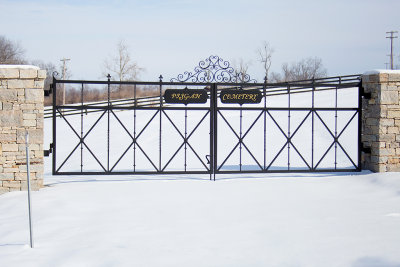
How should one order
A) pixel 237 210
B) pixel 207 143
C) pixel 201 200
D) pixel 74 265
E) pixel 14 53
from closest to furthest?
pixel 74 265
pixel 237 210
pixel 201 200
pixel 207 143
pixel 14 53

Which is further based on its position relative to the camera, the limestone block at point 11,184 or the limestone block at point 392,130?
the limestone block at point 392,130

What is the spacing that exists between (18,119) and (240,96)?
470cm

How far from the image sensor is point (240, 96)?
11.1m

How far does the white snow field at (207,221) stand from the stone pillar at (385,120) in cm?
56

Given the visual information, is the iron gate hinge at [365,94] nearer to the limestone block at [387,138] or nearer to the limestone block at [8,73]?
the limestone block at [387,138]

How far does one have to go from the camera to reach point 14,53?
2089 inches

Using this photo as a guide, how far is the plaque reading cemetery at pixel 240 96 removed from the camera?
1102 cm

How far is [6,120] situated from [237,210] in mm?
4815

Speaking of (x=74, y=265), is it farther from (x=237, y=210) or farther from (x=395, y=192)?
(x=395, y=192)

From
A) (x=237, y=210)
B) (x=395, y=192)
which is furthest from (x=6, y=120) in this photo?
(x=395, y=192)

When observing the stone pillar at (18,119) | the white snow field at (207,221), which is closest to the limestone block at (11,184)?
the stone pillar at (18,119)

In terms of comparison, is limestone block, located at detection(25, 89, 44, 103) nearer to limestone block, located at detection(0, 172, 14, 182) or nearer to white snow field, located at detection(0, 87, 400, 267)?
limestone block, located at detection(0, 172, 14, 182)

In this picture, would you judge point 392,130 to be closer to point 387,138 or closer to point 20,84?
point 387,138

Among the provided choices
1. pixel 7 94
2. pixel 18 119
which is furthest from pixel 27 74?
pixel 18 119
